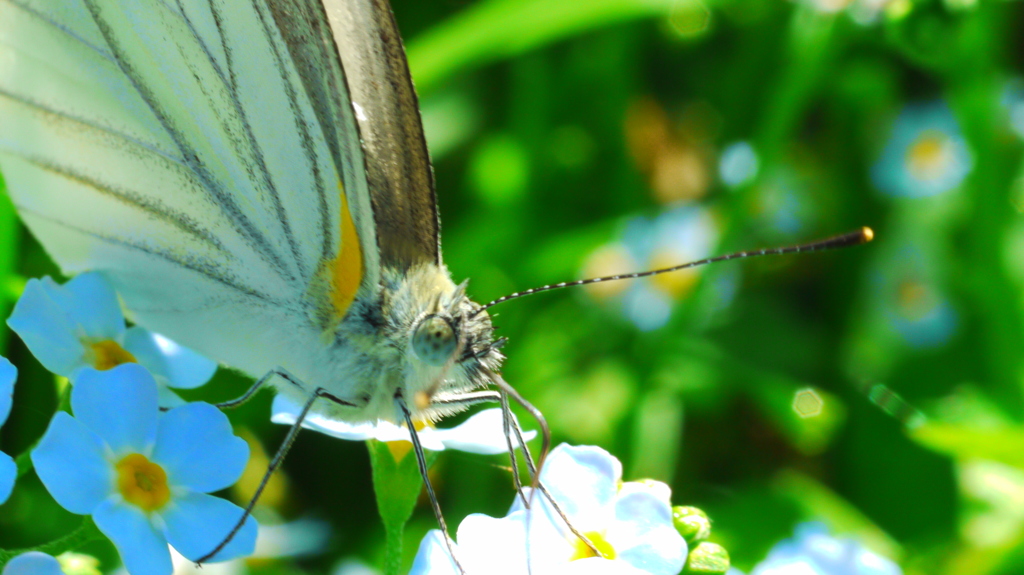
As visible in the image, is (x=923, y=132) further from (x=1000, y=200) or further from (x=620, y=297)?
(x=620, y=297)

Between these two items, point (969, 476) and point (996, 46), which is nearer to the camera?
point (969, 476)

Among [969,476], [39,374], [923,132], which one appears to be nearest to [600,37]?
[923,132]

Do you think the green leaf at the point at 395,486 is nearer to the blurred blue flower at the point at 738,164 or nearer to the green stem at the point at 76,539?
the green stem at the point at 76,539

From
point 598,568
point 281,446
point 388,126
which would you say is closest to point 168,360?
point 281,446

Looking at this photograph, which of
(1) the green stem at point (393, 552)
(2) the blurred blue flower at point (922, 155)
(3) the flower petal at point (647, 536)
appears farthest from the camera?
(2) the blurred blue flower at point (922, 155)

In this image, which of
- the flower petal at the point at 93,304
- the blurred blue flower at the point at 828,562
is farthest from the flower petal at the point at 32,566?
the blurred blue flower at the point at 828,562

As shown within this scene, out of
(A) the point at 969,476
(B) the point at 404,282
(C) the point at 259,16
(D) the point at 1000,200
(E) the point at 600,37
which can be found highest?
(E) the point at 600,37
